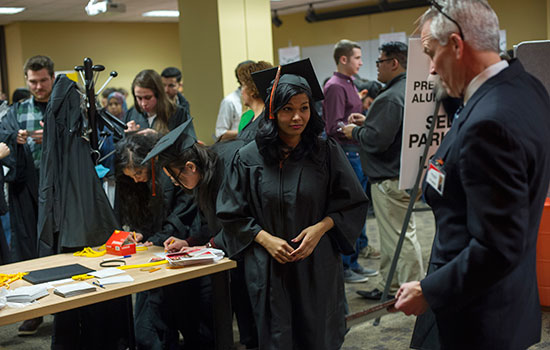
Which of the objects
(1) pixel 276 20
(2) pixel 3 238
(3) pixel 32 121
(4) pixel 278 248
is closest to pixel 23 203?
(2) pixel 3 238

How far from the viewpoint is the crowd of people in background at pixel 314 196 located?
4.35ft

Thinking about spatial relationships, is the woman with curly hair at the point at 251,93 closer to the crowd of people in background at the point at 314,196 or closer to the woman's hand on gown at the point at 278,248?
the crowd of people in background at the point at 314,196

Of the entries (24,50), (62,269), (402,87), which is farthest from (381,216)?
(24,50)

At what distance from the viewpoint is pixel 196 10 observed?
636 cm

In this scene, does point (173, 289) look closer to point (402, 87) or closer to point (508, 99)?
point (402, 87)

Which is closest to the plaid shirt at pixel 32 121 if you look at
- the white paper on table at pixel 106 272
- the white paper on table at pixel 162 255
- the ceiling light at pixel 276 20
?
the white paper on table at pixel 162 255

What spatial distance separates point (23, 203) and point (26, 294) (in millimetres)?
2012

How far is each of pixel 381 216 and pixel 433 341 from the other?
93.8 inches

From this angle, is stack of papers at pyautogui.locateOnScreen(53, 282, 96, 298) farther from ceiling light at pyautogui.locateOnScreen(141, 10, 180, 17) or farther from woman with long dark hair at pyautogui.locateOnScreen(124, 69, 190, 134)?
ceiling light at pyautogui.locateOnScreen(141, 10, 180, 17)

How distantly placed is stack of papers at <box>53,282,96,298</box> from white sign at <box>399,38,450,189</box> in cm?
184

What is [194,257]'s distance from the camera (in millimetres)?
2574

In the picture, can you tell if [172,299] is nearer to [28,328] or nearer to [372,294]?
[28,328]

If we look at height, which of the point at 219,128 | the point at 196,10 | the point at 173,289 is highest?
the point at 196,10

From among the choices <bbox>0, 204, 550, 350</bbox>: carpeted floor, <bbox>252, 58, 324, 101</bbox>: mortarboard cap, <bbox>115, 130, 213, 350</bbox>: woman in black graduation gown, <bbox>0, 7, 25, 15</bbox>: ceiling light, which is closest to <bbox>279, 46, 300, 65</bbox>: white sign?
<bbox>0, 7, 25, 15</bbox>: ceiling light
